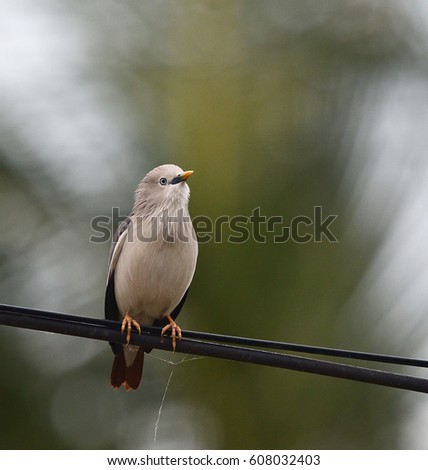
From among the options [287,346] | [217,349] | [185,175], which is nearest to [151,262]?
[185,175]

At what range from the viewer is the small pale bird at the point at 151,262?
17.8 feet

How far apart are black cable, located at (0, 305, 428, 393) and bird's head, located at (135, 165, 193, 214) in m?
1.50

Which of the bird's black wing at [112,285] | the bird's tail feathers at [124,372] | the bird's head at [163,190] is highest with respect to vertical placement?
the bird's head at [163,190]

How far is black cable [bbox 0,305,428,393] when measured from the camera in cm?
357

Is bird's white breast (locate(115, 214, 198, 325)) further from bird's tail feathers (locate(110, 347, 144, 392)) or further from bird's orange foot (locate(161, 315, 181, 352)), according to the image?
bird's tail feathers (locate(110, 347, 144, 392))

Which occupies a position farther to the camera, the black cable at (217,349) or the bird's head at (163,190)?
the bird's head at (163,190)

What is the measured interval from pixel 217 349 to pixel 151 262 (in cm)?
167

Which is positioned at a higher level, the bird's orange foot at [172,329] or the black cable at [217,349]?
the black cable at [217,349]

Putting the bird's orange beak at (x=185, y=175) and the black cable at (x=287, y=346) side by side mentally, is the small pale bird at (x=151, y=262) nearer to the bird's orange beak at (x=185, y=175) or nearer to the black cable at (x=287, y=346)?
the bird's orange beak at (x=185, y=175)

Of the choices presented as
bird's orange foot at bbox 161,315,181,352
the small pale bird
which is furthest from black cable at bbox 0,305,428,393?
the small pale bird

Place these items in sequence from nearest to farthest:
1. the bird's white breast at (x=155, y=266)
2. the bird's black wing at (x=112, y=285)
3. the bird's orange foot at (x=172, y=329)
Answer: the bird's orange foot at (x=172, y=329), the bird's white breast at (x=155, y=266), the bird's black wing at (x=112, y=285)

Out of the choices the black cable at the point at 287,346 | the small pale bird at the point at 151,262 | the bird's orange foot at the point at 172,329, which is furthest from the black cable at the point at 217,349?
the small pale bird at the point at 151,262

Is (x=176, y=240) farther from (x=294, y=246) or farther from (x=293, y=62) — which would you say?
(x=293, y=62)
